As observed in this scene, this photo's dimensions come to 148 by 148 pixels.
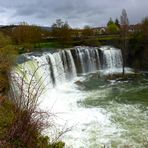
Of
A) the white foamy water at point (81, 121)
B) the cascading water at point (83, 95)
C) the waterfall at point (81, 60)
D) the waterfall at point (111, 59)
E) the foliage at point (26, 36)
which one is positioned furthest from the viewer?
the foliage at point (26, 36)

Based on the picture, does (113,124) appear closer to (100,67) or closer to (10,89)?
(10,89)

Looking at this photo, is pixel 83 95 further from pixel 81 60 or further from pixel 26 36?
pixel 26 36

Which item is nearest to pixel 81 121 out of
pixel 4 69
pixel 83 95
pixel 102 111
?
pixel 102 111

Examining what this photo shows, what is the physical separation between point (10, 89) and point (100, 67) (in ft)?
53.6

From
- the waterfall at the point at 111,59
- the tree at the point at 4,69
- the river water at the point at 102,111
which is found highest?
the tree at the point at 4,69

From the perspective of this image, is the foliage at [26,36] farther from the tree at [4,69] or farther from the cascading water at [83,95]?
the tree at [4,69]

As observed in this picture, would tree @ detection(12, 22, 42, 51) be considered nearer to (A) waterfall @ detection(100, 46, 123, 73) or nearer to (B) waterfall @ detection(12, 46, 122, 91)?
(B) waterfall @ detection(12, 46, 122, 91)

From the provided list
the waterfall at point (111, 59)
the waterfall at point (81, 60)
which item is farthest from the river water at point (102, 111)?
the waterfall at point (111, 59)

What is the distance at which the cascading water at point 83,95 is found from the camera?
1408cm

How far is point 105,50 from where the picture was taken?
3362 cm

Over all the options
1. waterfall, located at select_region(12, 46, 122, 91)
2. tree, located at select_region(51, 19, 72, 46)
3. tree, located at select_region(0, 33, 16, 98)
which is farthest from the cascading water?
tree, located at select_region(51, 19, 72, 46)

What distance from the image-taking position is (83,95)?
22266 mm

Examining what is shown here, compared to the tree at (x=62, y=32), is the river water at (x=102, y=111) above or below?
below

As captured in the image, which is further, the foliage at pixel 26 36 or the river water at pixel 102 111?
the foliage at pixel 26 36
